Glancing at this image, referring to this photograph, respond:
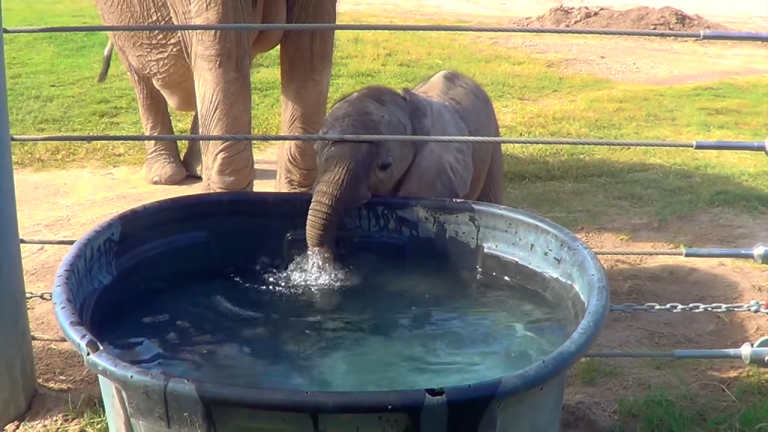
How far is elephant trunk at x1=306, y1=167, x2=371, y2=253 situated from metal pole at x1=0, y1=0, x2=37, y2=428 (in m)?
0.88

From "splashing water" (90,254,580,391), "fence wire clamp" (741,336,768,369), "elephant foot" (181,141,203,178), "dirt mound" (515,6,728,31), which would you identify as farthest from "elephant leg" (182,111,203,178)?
"dirt mound" (515,6,728,31)

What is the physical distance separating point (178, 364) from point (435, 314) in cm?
77

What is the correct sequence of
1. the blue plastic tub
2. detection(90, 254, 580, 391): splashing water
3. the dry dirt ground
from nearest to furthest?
the blue plastic tub, detection(90, 254, 580, 391): splashing water, the dry dirt ground

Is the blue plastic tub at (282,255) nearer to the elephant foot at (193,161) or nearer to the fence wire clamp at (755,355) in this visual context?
the fence wire clamp at (755,355)

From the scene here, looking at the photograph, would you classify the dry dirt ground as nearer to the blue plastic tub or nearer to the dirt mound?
the blue plastic tub

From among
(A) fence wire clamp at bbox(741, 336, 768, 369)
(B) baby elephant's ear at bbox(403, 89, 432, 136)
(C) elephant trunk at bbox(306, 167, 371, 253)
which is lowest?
(A) fence wire clamp at bbox(741, 336, 768, 369)

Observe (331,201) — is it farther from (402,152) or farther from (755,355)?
(755,355)

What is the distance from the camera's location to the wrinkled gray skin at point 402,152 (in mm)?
2917

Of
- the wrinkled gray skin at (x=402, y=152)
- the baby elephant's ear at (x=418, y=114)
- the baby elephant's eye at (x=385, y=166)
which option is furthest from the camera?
the baby elephant's ear at (x=418, y=114)

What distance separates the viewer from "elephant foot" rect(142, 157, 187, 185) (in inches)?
230

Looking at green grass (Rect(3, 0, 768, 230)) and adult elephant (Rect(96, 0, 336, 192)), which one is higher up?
adult elephant (Rect(96, 0, 336, 192))

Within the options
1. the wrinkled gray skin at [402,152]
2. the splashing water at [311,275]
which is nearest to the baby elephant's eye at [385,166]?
the wrinkled gray skin at [402,152]

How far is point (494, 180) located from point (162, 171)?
7.56 feet

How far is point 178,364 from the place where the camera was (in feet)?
7.66
